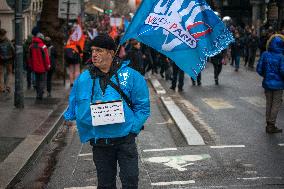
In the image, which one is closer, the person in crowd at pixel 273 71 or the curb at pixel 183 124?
the curb at pixel 183 124

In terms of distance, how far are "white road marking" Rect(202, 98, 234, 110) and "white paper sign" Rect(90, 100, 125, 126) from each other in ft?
31.5

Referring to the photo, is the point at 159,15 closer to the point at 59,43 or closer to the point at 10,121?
the point at 10,121

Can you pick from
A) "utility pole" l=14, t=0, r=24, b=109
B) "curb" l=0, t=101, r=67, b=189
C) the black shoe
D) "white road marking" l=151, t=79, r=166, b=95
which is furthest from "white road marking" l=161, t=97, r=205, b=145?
"utility pole" l=14, t=0, r=24, b=109

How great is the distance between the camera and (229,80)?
23078 mm

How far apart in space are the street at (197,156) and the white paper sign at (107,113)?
6.72 feet

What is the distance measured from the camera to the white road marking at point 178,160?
833 cm

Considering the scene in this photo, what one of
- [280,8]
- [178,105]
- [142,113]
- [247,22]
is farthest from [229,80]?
[247,22]

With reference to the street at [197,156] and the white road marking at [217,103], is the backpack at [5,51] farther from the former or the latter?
the white road marking at [217,103]

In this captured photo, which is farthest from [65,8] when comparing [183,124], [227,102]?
[183,124]

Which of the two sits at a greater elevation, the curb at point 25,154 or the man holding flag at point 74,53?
the man holding flag at point 74,53

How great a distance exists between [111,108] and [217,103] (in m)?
10.7

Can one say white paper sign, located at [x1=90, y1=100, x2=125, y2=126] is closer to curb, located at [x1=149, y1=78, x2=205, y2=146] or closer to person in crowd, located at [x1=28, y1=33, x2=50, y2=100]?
curb, located at [x1=149, y1=78, x2=205, y2=146]

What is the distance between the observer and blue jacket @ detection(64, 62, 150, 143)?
5453mm

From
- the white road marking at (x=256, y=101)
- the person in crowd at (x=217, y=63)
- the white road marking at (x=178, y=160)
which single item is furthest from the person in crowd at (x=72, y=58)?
the white road marking at (x=178, y=160)
